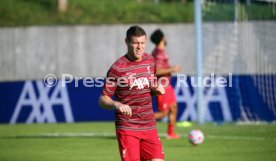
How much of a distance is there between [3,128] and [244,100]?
23.1 feet

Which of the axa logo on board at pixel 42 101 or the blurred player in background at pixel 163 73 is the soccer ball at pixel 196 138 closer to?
the blurred player in background at pixel 163 73

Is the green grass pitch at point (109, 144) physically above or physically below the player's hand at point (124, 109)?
below

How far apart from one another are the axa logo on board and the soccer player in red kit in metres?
14.7

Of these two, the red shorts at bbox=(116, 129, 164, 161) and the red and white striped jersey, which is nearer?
the red shorts at bbox=(116, 129, 164, 161)

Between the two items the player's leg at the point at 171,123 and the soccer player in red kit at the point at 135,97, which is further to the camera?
the player's leg at the point at 171,123

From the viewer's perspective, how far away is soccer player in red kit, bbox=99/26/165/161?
8469mm

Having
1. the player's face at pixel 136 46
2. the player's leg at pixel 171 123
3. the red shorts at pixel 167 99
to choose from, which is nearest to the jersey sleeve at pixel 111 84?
the player's face at pixel 136 46

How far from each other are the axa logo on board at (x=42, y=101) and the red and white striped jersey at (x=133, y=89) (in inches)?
580

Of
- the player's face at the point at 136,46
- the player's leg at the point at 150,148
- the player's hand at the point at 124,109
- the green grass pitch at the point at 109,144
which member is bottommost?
the green grass pitch at the point at 109,144

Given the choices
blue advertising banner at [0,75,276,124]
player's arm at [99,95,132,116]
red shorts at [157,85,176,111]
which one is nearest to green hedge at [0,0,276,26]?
blue advertising banner at [0,75,276,124]

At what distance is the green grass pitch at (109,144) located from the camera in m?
13.0

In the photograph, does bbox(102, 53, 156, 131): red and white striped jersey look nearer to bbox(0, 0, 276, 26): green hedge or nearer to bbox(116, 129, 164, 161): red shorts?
bbox(116, 129, 164, 161): red shorts

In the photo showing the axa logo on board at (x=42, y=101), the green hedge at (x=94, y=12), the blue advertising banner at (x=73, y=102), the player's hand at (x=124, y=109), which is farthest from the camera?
the green hedge at (x=94, y=12)

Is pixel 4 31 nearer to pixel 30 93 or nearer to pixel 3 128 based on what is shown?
pixel 30 93
